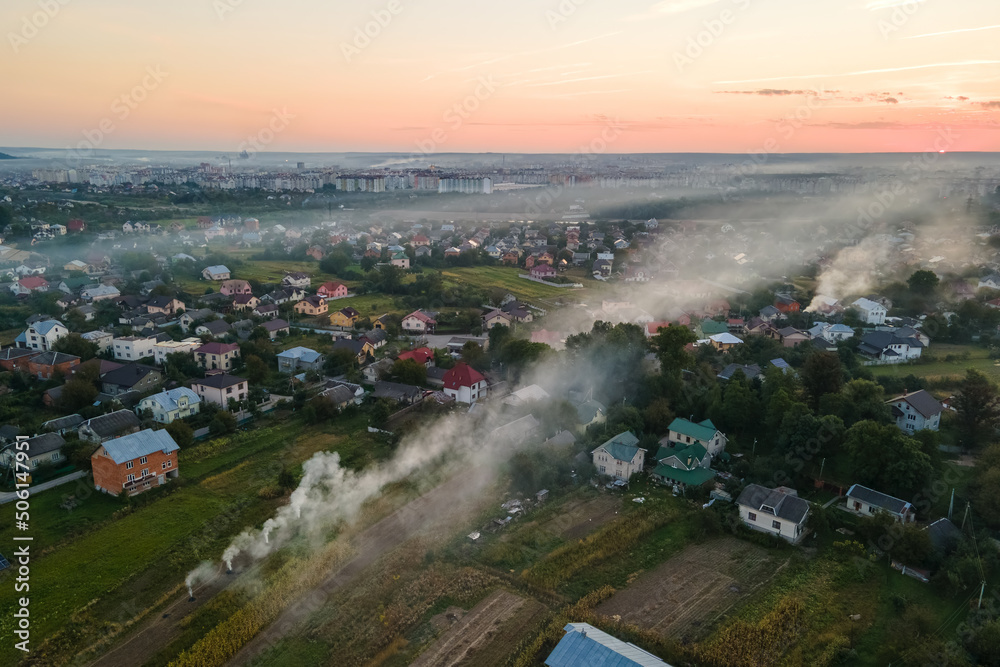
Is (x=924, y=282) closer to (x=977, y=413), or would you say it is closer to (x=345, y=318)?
(x=977, y=413)

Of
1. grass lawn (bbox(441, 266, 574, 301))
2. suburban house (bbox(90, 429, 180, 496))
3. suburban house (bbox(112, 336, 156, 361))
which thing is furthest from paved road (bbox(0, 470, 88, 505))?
grass lawn (bbox(441, 266, 574, 301))

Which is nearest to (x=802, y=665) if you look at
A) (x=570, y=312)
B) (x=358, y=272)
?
(x=570, y=312)

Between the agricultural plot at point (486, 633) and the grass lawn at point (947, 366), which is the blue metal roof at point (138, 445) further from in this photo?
the grass lawn at point (947, 366)

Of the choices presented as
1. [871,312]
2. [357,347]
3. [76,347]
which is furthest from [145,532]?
[871,312]

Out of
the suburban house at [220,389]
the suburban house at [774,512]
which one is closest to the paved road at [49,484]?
the suburban house at [220,389]

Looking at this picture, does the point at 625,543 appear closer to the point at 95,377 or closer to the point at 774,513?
the point at 774,513
